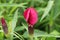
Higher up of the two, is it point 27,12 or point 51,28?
point 27,12

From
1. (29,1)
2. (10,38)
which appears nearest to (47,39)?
(10,38)

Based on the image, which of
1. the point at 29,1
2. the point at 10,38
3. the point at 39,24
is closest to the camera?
the point at 10,38

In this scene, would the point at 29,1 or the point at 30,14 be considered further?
the point at 29,1

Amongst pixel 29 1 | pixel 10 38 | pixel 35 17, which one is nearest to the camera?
pixel 35 17

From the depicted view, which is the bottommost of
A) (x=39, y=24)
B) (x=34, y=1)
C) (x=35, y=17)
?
(x=39, y=24)

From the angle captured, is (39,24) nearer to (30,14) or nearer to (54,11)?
(54,11)

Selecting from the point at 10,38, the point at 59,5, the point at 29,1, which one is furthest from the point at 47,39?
the point at 29,1

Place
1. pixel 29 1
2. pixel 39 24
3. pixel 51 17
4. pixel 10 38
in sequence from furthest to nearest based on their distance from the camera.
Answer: pixel 29 1 < pixel 39 24 < pixel 51 17 < pixel 10 38

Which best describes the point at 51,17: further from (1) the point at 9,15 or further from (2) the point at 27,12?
(2) the point at 27,12

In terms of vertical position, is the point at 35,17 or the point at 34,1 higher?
the point at 35,17
